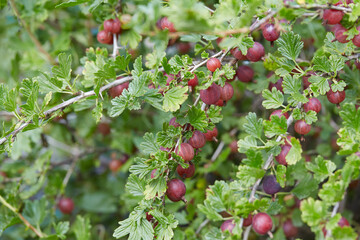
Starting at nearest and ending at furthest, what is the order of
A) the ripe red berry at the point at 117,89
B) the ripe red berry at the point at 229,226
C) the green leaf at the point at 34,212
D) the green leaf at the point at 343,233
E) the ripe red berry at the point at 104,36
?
the green leaf at the point at 343,233
the ripe red berry at the point at 229,226
the ripe red berry at the point at 117,89
the ripe red berry at the point at 104,36
the green leaf at the point at 34,212

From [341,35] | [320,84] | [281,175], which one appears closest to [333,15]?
[341,35]

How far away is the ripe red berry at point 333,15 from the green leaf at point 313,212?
0.44 meters

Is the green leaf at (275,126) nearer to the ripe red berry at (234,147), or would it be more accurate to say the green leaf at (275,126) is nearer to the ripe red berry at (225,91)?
the ripe red berry at (225,91)

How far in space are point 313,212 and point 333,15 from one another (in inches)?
18.4

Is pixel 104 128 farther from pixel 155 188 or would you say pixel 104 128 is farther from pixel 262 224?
pixel 262 224

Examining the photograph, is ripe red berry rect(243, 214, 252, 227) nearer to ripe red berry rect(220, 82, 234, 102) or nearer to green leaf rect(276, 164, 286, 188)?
green leaf rect(276, 164, 286, 188)

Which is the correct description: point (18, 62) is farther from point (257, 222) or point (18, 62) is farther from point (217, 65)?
point (257, 222)

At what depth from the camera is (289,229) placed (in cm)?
125

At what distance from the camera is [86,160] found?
1.68 metres

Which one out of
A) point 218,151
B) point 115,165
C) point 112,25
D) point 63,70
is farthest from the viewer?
point 115,165

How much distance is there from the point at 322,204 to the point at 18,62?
51.8 inches

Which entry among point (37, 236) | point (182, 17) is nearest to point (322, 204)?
point (182, 17)

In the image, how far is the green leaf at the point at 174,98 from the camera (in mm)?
820

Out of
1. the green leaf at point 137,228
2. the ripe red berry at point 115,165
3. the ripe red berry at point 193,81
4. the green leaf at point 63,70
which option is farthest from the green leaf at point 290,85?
the ripe red berry at point 115,165
